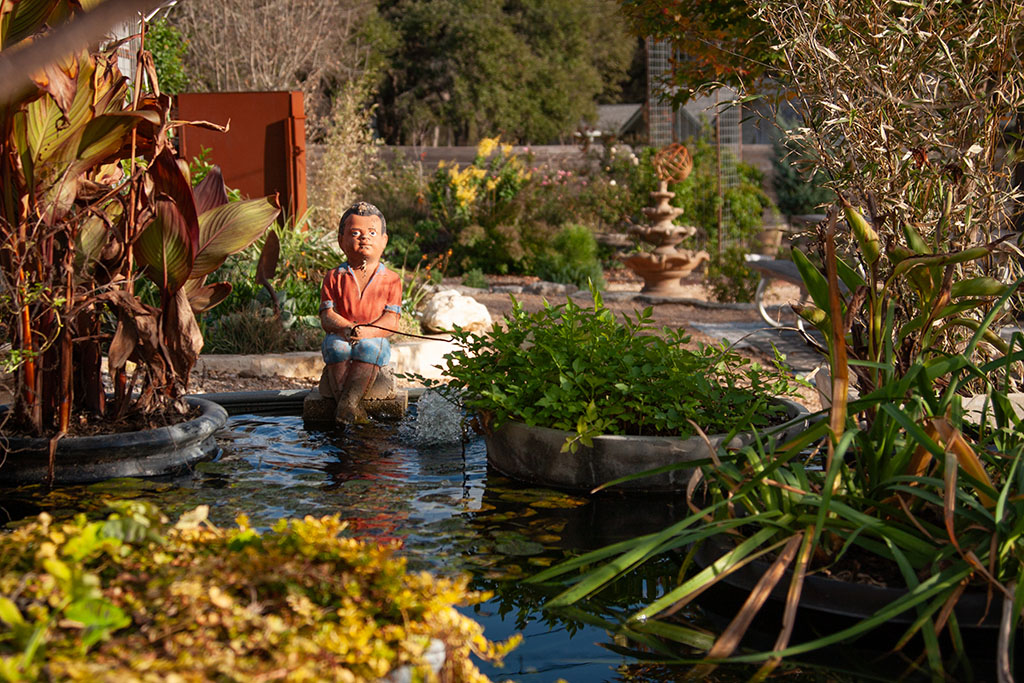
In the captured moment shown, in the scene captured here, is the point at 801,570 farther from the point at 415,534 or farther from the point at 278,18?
the point at 278,18

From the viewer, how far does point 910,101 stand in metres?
3.62

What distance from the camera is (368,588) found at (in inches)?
66.1

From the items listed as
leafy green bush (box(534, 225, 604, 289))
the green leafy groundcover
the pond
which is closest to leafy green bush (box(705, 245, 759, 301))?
leafy green bush (box(534, 225, 604, 289))

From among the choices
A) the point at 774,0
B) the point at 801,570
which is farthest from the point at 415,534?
the point at 774,0

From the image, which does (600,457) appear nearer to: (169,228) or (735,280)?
(169,228)

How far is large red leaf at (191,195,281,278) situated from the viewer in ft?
12.5

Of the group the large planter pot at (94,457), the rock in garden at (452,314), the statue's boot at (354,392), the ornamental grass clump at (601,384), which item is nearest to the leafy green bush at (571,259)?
the rock in garden at (452,314)

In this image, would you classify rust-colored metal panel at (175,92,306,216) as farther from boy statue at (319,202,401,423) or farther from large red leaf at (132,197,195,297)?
large red leaf at (132,197,195,297)

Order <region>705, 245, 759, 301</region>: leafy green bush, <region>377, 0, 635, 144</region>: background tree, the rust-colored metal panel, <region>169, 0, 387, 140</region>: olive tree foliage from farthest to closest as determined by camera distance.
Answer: <region>377, 0, 635, 144</region>: background tree < <region>169, 0, 387, 140</region>: olive tree foliage < <region>705, 245, 759, 301</region>: leafy green bush < the rust-colored metal panel

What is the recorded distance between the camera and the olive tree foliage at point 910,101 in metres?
3.63

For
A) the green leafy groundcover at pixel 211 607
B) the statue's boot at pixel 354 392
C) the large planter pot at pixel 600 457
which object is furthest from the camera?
the statue's boot at pixel 354 392

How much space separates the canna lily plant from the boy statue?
0.51 m

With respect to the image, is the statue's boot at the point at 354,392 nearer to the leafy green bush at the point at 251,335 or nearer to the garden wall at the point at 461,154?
the leafy green bush at the point at 251,335

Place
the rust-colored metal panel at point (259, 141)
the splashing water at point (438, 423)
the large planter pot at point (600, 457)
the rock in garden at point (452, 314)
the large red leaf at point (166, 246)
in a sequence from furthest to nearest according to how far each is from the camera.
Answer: the rust-colored metal panel at point (259, 141)
the rock in garden at point (452, 314)
the splashing water at point (438, 423)
the large red leaf at point (166, 246)
the large planter pot at point (600, 457)
